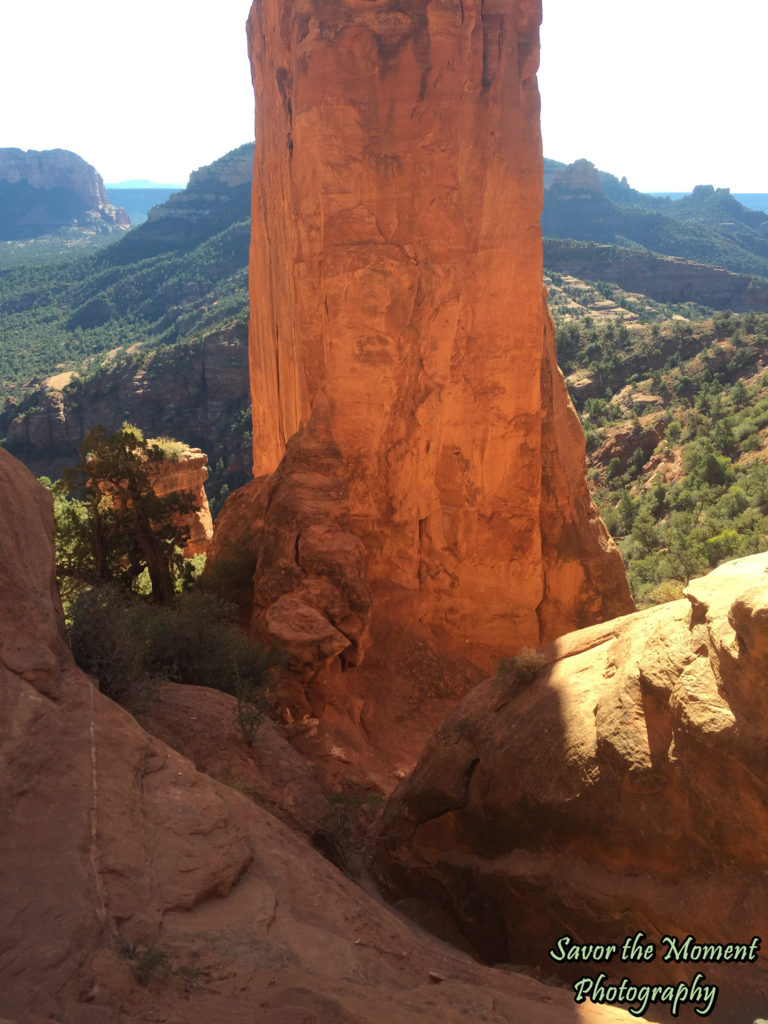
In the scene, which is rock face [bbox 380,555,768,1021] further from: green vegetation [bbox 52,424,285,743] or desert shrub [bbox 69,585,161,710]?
desert shrub [bbox 69,585,161,710]

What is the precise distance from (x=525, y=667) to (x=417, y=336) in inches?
309

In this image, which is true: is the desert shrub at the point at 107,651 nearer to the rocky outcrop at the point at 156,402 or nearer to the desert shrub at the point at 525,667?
the desert shrub at the point at 525,667

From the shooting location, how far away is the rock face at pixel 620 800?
6789mm

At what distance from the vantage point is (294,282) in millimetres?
15805

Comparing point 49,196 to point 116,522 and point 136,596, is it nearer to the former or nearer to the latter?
point 116,522

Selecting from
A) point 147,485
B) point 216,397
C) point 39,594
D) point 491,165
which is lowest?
point 216,397

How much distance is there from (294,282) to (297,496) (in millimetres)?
4374

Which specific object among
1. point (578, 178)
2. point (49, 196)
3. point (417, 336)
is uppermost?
point (49, 196)

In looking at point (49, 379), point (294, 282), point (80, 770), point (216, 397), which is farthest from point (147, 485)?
point (49, 379)

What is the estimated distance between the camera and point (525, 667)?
9.65 m

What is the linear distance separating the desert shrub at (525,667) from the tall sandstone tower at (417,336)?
4.33 metres

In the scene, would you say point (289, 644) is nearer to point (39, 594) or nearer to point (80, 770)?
point (39, 594)

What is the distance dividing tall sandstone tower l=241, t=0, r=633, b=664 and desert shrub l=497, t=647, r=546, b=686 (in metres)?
4.33

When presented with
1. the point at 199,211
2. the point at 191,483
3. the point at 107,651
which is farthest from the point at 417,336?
the point at 199,211
